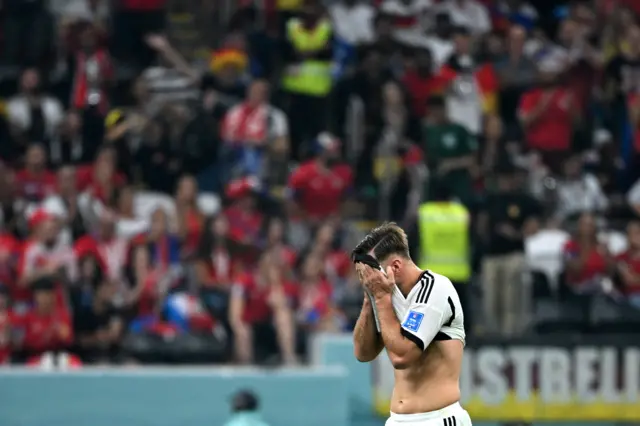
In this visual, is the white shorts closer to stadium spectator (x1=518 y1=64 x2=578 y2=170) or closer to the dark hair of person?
the dark hair of person

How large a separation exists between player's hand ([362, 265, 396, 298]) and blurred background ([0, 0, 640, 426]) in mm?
4135

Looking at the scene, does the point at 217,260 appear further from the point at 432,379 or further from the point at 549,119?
the point at 432,379

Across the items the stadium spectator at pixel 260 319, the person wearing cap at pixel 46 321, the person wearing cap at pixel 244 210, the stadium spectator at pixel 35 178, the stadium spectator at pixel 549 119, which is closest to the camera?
the person wearing cap at pixel 46 321

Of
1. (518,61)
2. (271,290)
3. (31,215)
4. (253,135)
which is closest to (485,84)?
(518,61)

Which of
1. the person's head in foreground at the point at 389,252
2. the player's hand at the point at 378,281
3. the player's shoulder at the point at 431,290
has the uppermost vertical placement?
the person's head in foreground at the point at 389,252

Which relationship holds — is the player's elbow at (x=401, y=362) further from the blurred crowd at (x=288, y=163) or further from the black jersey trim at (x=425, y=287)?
the blurred crowd at (x=288, y=163)

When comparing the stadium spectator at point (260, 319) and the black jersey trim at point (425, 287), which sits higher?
the black jersey trim at point (425, 287)

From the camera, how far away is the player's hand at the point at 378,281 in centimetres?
654

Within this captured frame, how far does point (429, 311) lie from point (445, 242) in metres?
7.48

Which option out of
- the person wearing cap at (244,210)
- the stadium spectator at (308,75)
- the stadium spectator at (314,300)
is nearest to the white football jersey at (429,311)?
the stadium spectator at (314,300)

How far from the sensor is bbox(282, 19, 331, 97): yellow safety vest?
55.5 ft

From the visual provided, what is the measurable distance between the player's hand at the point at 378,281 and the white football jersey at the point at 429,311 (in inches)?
5.0

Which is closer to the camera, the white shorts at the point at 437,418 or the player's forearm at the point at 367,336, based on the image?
the white shorts at the point at 437,418

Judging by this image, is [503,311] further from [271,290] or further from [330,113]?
[330,113]
